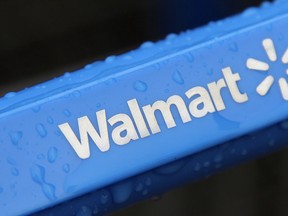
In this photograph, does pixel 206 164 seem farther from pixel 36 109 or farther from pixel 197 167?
pixel 36 109

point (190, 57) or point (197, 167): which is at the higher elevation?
point (190, 57)

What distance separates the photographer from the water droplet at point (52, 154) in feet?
2.48

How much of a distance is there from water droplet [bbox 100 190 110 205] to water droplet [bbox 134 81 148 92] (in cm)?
12

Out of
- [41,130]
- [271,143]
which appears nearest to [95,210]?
[41,130]

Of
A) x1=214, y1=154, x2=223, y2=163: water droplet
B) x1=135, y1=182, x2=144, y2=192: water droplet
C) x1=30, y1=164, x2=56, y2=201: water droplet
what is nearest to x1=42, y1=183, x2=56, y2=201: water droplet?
x1=30, y1=164, x2=56, y2=201: water droplet

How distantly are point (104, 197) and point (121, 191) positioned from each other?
22mm

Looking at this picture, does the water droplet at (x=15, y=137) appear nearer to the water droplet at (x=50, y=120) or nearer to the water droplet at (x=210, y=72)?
the water droplet at (x=50, y=120)

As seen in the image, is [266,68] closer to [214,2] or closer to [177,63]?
[177,63]

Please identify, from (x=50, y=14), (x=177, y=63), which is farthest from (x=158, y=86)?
(x=50, y=14)

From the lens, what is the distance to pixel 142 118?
768 millimetres

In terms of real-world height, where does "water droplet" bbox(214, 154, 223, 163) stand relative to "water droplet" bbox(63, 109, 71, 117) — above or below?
below

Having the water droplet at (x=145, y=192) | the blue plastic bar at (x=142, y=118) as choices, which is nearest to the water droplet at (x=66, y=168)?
the blue plastic bar at (x=142, y=118)

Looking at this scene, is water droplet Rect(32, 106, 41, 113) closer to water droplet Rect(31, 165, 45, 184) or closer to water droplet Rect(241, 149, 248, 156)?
water droplet Rect(31, 165, 45, 184)

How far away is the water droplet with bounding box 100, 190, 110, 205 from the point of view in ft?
2.59
